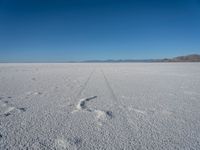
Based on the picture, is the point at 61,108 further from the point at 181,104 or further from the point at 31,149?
the point at 181,104

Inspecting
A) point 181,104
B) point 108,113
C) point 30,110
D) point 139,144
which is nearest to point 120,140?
point 139,144

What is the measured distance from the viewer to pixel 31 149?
136cm

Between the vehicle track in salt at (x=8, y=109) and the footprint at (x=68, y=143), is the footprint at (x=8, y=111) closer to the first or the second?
the vehicle track in salt at (x=8, y=109)

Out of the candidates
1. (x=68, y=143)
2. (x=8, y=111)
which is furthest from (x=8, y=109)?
(x=68, y=143)

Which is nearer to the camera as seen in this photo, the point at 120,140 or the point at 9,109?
the point at 120,140

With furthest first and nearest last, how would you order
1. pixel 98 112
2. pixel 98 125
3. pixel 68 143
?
1. pixel 98 112
2. pixel 98 125
3. pixel 68 143

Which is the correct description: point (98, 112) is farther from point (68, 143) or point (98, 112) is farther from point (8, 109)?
point (8, 109)

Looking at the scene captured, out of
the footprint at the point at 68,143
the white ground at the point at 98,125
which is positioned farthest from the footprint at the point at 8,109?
the footprint at the point at 68,143

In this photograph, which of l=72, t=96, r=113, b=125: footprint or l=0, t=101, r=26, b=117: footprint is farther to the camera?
l=0, t=101, r=26, b=117: footprint

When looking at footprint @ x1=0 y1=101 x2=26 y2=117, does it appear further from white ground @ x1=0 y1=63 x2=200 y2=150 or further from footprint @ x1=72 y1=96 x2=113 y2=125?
footprint @ x1=72 y1=96 x2=113 y2=125

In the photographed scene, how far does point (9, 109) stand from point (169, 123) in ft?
9.42

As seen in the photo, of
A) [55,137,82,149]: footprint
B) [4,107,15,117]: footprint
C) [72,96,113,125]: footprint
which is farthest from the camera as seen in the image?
[4,107,15,117]: footprint

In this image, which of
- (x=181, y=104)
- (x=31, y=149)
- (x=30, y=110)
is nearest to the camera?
(x=31, y=149)

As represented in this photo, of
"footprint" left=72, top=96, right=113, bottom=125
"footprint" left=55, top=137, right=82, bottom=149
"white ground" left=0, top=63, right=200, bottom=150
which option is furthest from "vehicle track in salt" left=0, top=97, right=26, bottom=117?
"footprint" left=55, top=137, right=82, bottom=149
